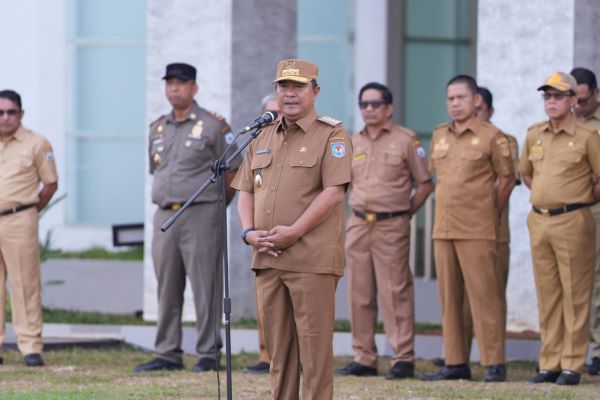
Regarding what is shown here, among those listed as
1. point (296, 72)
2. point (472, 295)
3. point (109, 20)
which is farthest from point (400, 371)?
A: point (109, 20)

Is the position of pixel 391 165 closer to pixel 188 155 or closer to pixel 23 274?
pixel 188 155

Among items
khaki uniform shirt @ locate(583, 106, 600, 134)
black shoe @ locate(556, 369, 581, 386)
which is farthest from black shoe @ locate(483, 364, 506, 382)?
khaki uniform shirt @ locate(583, 106, 600, 134)

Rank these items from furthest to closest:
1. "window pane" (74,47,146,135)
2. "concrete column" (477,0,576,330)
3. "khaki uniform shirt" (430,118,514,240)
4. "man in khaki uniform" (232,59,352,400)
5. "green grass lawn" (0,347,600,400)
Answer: "window pane" (74,47,146,135) → "concrete column" (477,0,576,330) → "khaki uniform shirt" (430,118,514,240) → "green grass lawn" (0,347,600,400) → "man in khaki uniform" (232,59,352,400)

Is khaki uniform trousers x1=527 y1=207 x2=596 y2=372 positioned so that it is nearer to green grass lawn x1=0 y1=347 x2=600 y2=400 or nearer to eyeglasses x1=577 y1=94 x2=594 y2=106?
green grass lawn x1=0 y1=347 x2=600 y2=400

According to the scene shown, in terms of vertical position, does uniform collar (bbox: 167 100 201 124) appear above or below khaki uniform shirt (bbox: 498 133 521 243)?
above

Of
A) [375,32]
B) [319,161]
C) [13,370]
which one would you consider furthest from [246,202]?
[375,32]

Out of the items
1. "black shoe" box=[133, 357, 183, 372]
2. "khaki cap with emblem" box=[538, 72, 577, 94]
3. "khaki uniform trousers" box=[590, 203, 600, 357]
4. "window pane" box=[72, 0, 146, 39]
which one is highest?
"window pane" box=[72, 0, 146, 39]

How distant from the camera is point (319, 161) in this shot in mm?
7828

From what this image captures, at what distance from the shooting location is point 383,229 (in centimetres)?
1077

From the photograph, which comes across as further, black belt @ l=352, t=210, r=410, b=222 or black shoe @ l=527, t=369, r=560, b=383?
black belt @ l=352, t=210, r=410, b=222

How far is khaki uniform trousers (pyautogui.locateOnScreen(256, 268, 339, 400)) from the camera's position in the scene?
779 centimetres

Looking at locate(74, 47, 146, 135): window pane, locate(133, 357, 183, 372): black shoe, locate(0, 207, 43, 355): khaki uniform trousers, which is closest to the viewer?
locate(133, 357, 183, 372): black shoe

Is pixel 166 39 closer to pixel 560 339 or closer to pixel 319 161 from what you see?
pixel 560 339

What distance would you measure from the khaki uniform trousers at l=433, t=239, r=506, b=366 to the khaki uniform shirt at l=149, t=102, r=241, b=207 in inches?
70.1
